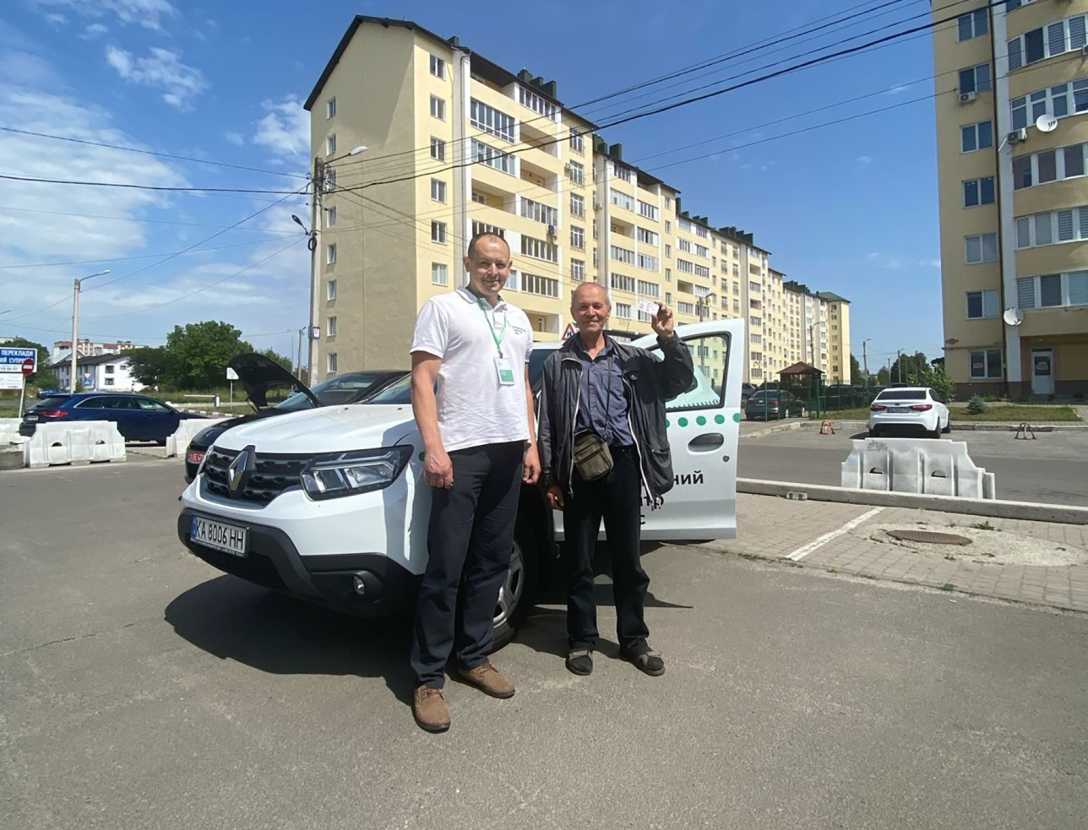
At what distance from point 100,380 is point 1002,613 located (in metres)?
140

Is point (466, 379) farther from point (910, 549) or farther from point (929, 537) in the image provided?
point (929, 537)

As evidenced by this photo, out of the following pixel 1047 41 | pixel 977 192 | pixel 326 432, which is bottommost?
pixel 326 432

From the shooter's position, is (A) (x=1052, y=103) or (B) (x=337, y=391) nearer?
(B) (x=337, y=391)

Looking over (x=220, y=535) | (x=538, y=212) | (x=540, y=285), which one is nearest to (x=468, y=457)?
(x=220, y=535)

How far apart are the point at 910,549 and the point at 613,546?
378 cm

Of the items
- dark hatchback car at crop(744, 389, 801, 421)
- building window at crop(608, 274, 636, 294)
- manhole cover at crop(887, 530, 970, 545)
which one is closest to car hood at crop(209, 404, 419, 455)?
manhole cover at crop(887, 530, 970, 545)

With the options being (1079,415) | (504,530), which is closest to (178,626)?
Answer: (504,530)

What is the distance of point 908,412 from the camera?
18.4 m

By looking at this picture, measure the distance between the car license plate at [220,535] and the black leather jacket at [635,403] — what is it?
1.46 meters

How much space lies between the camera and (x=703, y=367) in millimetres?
4445

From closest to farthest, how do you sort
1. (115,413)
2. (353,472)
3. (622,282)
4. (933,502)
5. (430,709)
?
(430,709) < (353,472) < (933,502) < (115,413) < (622,282)

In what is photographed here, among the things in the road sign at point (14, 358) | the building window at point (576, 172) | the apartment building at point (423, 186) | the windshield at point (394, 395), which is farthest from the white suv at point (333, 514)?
the building window at point (576, 172)

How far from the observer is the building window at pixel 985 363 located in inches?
1368

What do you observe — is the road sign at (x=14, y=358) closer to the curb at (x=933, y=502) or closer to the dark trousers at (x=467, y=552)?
the curb at (x=933, y=502)
